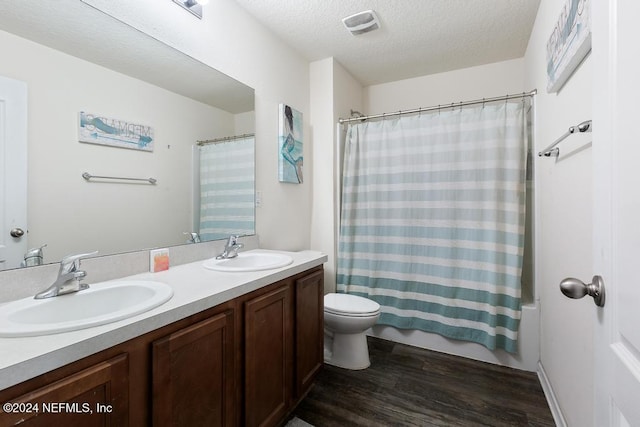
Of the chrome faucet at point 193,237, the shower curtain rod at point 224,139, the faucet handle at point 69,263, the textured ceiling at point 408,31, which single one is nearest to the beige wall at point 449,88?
the textured ceiling at point 408,31

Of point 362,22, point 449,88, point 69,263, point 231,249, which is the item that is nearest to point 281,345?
point 231,249

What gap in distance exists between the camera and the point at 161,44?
4.80 ft

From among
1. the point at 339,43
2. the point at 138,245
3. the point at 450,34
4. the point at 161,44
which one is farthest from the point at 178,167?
the point at 450,34

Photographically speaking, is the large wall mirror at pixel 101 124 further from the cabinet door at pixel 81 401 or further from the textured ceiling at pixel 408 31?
the textured ceiling at pixel 408 31

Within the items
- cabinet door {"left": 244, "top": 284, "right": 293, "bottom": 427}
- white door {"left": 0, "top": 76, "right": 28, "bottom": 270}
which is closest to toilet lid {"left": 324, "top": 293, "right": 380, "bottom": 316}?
cabinet door {"left": 244, "top": 284, "right": 293, "bottom": 427}

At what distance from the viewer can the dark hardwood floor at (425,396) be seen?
5.09 feet

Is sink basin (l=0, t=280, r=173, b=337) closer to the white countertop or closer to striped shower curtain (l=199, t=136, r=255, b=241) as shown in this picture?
the white countertop

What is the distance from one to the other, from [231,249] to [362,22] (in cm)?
178

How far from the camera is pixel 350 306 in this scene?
6.66ft

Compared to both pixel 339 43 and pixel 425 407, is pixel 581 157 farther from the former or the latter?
pixel 339 43

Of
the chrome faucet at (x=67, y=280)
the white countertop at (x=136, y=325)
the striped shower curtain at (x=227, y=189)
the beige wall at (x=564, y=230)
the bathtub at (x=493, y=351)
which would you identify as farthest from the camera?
the bathtub at (x=493, y=351)

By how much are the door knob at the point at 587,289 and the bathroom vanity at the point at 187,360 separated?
1.04 m

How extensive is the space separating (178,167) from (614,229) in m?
1.69

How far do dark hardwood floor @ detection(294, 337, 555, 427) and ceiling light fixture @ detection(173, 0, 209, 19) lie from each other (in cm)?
228
